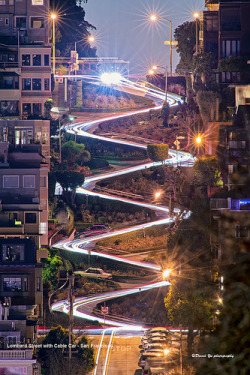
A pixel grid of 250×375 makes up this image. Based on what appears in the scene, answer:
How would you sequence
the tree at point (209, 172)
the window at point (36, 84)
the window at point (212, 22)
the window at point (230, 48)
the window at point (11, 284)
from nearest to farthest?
the window at point (11, 284), the tree at point (209, 172), the window at point (230, 48), the window at point (212, 22), the window at point (36, 84)

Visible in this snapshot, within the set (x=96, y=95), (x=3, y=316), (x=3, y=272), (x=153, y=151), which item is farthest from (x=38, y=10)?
(x=3, y=316)

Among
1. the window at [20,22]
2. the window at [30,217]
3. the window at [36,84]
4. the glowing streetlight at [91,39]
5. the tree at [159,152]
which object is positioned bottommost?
→ the window at [30,217]

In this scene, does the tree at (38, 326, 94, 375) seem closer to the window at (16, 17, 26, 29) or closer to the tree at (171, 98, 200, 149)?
the tree at (171, 98, 200, 149)

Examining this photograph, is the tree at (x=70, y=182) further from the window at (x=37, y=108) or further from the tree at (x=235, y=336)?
the tree at (x=235, y=336)

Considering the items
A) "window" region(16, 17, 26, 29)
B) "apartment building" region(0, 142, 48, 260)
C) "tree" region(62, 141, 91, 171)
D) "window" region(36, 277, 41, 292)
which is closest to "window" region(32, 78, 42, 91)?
"tree" region(62, 141, 91, 171)

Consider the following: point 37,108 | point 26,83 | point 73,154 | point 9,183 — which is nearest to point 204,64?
point 73,154

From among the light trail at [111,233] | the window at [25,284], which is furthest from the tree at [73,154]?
the window at [25,284]

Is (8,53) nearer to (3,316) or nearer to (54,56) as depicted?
(54,56)
